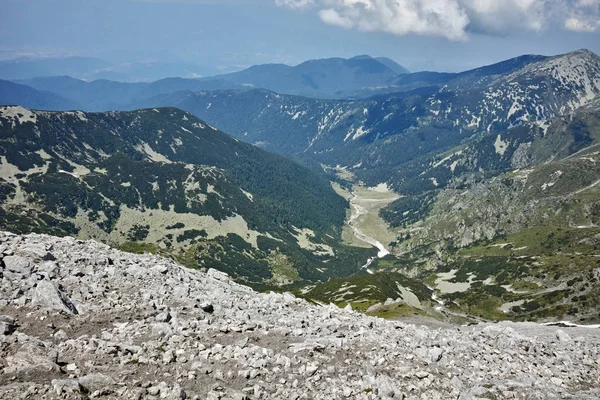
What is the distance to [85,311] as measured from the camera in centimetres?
3142

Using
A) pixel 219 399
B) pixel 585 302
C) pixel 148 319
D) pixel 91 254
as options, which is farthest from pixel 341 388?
pixel 585 302

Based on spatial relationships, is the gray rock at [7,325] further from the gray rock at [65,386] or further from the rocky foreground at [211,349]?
the gray rock at [65,386]

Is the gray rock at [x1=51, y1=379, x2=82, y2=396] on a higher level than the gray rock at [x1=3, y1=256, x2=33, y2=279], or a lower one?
lower

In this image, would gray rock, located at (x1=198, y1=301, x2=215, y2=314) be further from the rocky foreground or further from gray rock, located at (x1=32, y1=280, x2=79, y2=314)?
gray rock, located at (x1=32, y1=280, x2=79, y2=314)

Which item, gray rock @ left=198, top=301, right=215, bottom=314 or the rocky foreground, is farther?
gray rock @ left=198, top=301, right=215, bottom=314

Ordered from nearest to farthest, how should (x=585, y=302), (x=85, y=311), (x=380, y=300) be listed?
1. (x=85, y=311)
2. (x=380, y=300)
3. (x=585, y=302)

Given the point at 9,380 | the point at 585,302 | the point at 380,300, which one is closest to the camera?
the point at 9,380

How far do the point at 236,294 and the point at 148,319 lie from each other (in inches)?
601

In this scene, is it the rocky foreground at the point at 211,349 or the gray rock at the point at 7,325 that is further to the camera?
the gray rock at the point at 7,325

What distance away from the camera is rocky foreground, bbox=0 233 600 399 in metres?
23.5

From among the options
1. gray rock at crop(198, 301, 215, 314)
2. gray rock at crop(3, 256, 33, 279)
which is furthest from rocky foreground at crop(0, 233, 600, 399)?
gray rock at crop(198, 301, 215, 314)

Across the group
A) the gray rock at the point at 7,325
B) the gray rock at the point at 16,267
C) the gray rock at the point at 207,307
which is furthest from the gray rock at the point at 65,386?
the gray rock at the point at 16,267

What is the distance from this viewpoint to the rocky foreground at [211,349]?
23.5 m

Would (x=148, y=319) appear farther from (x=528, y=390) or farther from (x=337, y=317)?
(x=528, y=390)
